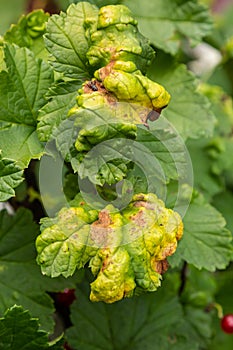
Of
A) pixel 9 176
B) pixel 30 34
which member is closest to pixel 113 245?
pixel 9 176

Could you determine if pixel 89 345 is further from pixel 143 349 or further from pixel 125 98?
pixel 125 98


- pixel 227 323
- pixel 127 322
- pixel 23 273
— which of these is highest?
pixel 23 273

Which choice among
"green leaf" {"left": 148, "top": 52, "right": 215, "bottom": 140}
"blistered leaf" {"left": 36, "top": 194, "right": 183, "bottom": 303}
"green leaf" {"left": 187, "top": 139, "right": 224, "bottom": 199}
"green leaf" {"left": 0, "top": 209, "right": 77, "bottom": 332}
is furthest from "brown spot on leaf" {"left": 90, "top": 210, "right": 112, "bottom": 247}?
"green leaf" {"left": 187, "top": 139, "right": 224, "bottom": 199}

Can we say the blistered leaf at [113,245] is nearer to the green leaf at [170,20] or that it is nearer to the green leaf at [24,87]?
the green leaf at [24,87]

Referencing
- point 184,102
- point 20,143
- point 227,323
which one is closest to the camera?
point 20,143

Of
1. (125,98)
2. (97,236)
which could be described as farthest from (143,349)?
(125,98)

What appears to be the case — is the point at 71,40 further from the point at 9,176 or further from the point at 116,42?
the point at 9,176

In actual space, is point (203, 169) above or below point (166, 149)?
below
